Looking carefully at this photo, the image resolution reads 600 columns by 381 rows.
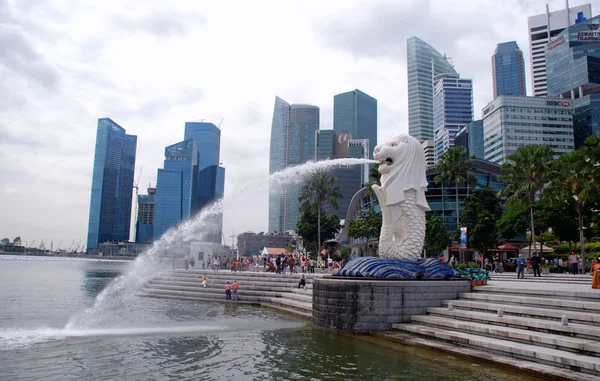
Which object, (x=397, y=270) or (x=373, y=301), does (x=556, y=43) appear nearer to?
(x=397, y=270)

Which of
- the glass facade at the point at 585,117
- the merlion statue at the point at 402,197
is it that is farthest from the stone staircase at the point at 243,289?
the glass facade at the point at 585,117

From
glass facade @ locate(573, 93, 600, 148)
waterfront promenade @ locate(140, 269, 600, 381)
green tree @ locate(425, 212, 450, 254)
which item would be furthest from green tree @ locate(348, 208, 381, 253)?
glass facade @ locate(573, 93, 600, 148)

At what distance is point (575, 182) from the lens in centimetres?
2873

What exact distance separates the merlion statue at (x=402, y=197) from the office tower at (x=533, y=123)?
122 m

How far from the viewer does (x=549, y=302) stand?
13.1m

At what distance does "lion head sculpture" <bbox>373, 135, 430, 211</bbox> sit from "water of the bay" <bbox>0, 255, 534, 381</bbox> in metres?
5.78

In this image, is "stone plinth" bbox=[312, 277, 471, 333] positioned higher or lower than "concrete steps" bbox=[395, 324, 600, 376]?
higher

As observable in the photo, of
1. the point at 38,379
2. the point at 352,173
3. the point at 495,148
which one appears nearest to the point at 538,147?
the point at 38,379

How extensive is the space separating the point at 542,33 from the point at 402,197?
20123 cm

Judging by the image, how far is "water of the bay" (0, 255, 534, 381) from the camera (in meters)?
9.85

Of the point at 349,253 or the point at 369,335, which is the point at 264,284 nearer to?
the point at 369,335

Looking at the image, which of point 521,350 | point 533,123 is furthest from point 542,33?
point 521,350

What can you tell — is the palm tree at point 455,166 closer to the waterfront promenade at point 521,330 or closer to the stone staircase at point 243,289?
the stone staircase at point 243,289

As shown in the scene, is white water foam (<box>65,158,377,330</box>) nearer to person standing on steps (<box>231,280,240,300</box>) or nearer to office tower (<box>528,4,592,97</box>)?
person standing on steps (<box>231,280,240,300</box>)
